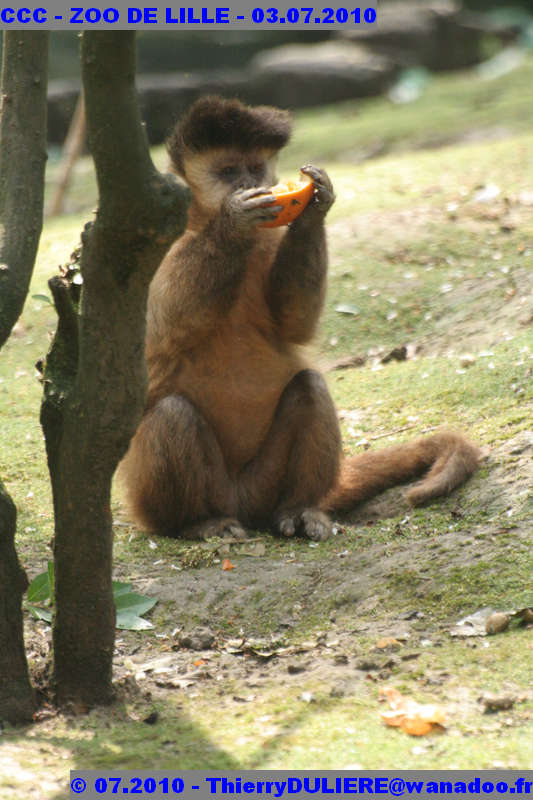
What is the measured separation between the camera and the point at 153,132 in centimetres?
1673

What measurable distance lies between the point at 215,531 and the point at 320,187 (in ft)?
5.80

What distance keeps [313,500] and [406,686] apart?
2.26 meters

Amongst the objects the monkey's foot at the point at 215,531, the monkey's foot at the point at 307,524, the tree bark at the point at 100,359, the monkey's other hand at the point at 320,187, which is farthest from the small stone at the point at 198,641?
the monkey's other hand at the point at 320,187

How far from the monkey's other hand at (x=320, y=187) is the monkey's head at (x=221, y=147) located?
21.3 inches

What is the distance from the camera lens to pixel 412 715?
323 cm

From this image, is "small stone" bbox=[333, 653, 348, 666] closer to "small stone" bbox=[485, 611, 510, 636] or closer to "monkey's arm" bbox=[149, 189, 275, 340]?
"small stone" bbox=[485, 611, 510, 636]

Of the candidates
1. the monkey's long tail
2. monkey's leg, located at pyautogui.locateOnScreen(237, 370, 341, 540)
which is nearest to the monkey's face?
monkey's leg, located at pyautogui.locateOnScreen(237, 370, 341, 540)

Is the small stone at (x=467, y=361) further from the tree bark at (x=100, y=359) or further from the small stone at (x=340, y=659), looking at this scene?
the tree bark at (x=100, y=359)

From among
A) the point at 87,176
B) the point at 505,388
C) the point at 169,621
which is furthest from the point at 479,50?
the point at 169,621

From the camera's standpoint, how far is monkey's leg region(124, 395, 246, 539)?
5.41 m

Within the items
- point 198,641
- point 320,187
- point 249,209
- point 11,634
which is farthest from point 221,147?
point 11,634

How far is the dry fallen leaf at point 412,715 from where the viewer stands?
3.16 metres

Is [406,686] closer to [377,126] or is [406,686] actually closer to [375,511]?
[375,511]

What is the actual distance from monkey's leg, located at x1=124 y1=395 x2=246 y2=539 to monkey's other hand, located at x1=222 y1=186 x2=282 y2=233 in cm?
94
